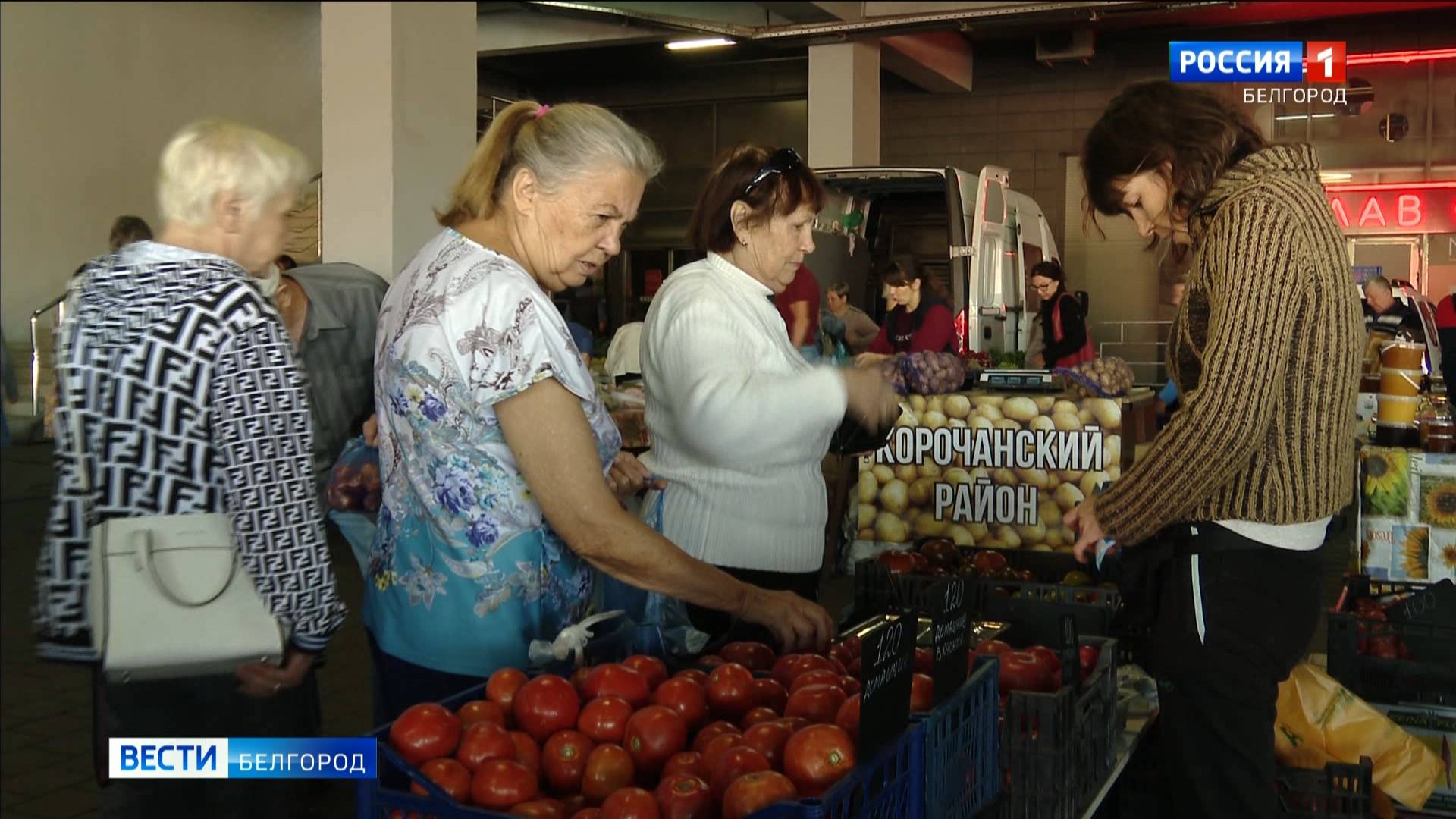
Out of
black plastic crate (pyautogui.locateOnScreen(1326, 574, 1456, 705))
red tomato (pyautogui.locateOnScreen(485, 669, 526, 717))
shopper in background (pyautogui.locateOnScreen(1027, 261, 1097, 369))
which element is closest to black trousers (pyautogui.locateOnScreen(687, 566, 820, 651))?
red tomato (pyautogui.locateOnScreen(485, 669, 526, 717))

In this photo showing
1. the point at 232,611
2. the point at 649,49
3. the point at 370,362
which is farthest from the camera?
the point at 649,49

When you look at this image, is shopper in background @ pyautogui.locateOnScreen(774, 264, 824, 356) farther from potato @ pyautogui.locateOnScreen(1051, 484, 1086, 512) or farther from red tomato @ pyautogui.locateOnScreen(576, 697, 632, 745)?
red tomato @ pyautogui.locateOnScreen(576, 697, 632, 745)

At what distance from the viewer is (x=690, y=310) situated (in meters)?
1.94

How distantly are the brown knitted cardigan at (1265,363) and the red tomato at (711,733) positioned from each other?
0.77 m

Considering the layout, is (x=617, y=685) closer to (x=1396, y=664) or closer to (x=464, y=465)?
(x=464, y=465)

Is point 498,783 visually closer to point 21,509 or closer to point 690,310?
point 21,509

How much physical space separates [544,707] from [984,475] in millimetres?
2771

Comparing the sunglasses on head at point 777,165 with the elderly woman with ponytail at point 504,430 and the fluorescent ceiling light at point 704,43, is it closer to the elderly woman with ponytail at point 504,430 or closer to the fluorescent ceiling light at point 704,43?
the elderly woman with ponytail at point 504,430

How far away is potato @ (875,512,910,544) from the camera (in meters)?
3.87

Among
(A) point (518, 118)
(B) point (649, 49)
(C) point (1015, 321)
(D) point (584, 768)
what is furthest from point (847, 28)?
(D) point (584, 768)

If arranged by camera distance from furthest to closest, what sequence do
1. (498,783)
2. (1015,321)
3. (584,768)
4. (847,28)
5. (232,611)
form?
(847,28) → (1015,321) → (232,611) → (584,768) → (498,783)

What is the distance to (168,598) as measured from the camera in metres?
1.30

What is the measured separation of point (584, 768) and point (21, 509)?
59 cm

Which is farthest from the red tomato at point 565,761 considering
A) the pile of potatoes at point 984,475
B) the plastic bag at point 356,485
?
the pile of potatoes at point 984,475
